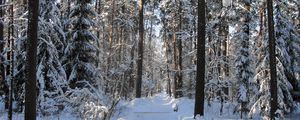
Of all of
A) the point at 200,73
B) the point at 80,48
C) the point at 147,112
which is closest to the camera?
the point at 200,73

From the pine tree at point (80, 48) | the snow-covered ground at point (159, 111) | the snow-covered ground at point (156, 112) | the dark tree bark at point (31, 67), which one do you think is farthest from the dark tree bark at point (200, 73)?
the dark tree bark at point (31, 67)

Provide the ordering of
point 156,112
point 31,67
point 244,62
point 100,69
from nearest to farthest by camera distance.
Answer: point 31,67
point 156,112
point 100,69
point 244,62

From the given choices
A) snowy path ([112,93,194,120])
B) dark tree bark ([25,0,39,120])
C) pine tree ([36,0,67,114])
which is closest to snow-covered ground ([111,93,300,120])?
snowy path ([112,93,194,120])

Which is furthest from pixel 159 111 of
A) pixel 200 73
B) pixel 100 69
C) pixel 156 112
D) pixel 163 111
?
pixel 200 73

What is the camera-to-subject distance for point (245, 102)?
27.5 metres

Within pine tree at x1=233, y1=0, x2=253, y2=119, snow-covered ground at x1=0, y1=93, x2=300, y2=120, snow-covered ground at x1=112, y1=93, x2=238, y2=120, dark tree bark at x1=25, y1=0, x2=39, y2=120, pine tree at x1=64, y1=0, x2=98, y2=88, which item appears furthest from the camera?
pine tree at x1=233, y1=0, x2=253, y2=119

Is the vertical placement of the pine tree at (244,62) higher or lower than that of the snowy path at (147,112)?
higher

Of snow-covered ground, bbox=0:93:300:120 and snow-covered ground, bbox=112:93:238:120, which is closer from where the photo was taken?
snow-covered ground, bbox=0:93:300:120

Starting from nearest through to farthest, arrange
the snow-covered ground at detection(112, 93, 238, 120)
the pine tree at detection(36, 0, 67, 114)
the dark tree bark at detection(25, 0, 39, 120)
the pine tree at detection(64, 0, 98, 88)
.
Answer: the dark tree bark at detection(25, 0, 39, 120), the pine tree at detection(36, 0, 67, 114), the snow-covered ground at detection(112, 93, 238, 120), the pine tree at detection(64, 0, 98, 88)

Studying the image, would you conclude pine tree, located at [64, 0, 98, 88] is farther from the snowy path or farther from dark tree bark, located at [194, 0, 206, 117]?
dark tree bark, located at [194, 0, 206, 117]

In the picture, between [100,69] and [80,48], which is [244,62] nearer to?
[100,69]

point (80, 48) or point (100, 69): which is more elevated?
point (80, 48)

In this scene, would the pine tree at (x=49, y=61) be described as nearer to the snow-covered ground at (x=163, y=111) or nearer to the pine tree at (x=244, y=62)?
the snow-covered ground at (x=163, y=111)

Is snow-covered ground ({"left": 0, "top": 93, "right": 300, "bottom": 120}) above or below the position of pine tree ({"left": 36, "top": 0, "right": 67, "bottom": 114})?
below
